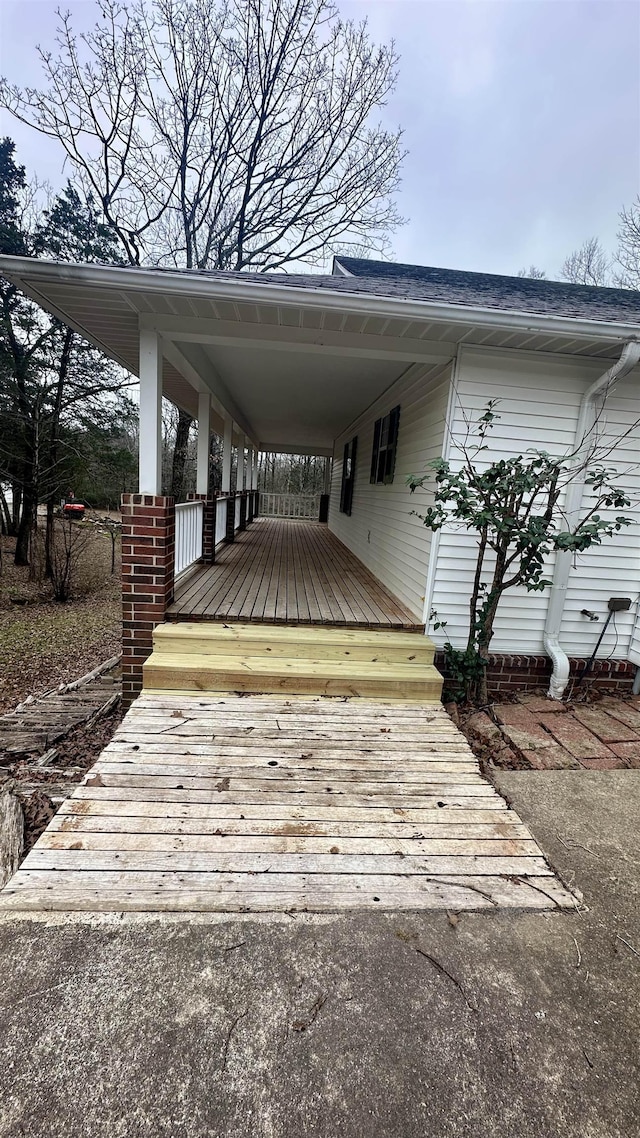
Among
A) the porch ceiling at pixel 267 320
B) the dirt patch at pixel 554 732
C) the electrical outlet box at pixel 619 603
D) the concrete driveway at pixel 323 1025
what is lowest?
the dirt patch at pixel 554 732

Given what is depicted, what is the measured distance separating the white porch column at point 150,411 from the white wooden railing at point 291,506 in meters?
13.8

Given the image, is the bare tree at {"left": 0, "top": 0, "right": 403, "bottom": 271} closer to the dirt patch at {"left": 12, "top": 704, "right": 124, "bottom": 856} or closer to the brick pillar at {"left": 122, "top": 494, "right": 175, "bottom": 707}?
the brick pillar at {"left": 122, "top": 494, "right": 175, "bottom": 707}

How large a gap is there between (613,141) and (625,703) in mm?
18707

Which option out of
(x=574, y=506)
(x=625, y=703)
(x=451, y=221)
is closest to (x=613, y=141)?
Answer: (x=451, y=221)

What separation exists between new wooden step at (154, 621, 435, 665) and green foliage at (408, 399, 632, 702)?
1.26 ft

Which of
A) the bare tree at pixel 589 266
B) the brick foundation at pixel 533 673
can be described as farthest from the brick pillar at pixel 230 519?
the bare tree at pixel 589 266

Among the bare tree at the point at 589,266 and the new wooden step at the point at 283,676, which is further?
the bare tree at the point at 589,266

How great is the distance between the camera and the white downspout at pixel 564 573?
11.9ft

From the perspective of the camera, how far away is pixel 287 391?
6.69 meters

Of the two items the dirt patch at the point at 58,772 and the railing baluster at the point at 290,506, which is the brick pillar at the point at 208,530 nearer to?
the dirt patch at the point at 58,772

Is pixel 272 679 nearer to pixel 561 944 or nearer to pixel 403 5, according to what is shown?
pixel 561 944

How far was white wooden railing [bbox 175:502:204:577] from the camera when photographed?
13.9ft

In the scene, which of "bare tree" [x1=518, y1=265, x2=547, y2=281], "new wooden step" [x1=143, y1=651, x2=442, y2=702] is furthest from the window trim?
"bare tree" [x1=518, y1=265, x2=547, y2=281]

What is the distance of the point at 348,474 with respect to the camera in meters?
9.45
